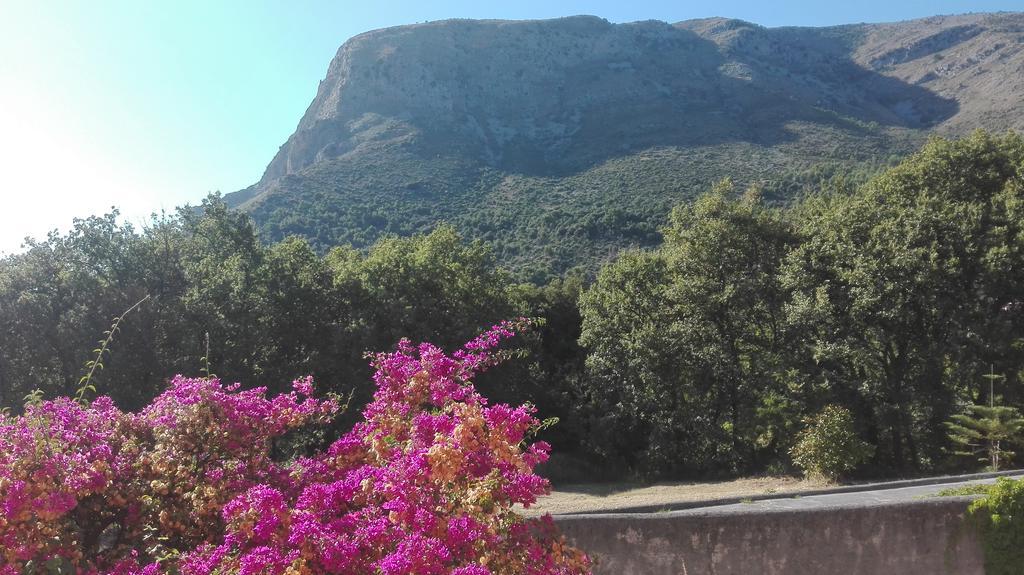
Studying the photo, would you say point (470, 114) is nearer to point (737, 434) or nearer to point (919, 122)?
point (919, 122)

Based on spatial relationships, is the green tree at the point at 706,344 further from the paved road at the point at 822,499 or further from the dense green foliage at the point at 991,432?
the paved road at the point at 822,499

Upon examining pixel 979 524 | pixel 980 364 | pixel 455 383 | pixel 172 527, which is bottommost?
pixel 980 364

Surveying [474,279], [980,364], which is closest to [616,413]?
[474,279]

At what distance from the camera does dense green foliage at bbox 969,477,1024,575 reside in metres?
6.11

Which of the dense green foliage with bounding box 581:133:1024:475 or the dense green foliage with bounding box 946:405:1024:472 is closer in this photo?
the dense green foliage with bounding box 946:405:1024:472

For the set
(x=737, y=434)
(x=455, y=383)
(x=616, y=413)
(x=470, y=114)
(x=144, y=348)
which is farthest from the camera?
(x=470, y=114)

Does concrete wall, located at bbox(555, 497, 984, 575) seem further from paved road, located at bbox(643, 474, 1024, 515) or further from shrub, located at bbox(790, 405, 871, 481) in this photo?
shrub, located at bbox(790, 405, 871, 481)

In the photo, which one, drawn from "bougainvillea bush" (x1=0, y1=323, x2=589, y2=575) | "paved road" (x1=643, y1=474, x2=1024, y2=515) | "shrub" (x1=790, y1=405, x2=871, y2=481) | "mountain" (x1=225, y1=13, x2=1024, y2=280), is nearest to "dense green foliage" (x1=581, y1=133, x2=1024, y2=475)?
"shrub" (x1=790, y1=405, x2=871, y2=481)

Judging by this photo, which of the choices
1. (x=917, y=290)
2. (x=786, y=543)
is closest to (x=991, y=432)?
(x=917, y=290)

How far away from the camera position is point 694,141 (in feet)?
200

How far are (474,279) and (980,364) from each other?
509 inches

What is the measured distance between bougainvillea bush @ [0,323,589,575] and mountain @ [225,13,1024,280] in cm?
3415

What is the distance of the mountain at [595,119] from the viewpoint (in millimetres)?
48562

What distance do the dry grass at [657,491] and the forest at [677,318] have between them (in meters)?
1.32
